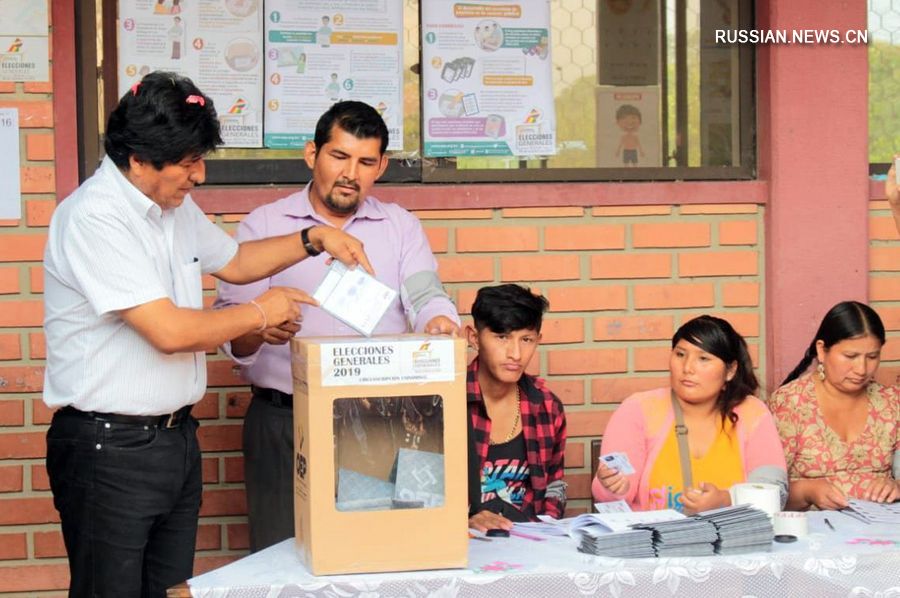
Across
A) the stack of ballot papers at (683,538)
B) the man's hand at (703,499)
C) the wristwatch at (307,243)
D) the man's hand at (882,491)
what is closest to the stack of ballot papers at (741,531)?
the stack of ballot papers at (683,538)

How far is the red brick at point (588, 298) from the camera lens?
14.5ft

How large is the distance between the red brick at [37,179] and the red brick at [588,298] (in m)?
1.72

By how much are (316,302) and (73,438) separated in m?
0.71

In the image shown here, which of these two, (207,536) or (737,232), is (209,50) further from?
(737,232)

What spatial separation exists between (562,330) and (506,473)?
76 cm

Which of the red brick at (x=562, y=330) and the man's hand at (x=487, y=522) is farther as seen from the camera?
the red brick at (x=562, y=330)

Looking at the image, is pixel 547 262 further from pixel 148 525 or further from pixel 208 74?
pixel 148 525

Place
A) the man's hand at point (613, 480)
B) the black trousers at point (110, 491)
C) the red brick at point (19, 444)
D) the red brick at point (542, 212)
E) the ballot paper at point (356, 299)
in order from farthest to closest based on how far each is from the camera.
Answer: the red brick at point (542, 212) → the red brick at point (19, 444) → the man's hand at point (613, 480) → the black trousers at point (110, 491) → the ballot paper at point (356, 299)

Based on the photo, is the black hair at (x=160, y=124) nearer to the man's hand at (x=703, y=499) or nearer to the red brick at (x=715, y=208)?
the man's hand at (x=703, y=499)

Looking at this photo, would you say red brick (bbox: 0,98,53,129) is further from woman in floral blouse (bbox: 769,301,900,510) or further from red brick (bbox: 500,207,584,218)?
woman in floral blouse (bbox: 769,301,900,510)

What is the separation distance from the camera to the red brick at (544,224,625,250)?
4.40m

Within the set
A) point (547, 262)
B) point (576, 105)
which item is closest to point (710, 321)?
point (547, 262)

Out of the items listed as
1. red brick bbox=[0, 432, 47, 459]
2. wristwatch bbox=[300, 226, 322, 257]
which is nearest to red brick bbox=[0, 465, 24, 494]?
red brick bbox=[0, 432, 47, 459]

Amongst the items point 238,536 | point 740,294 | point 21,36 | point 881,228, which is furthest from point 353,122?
point 881,228
